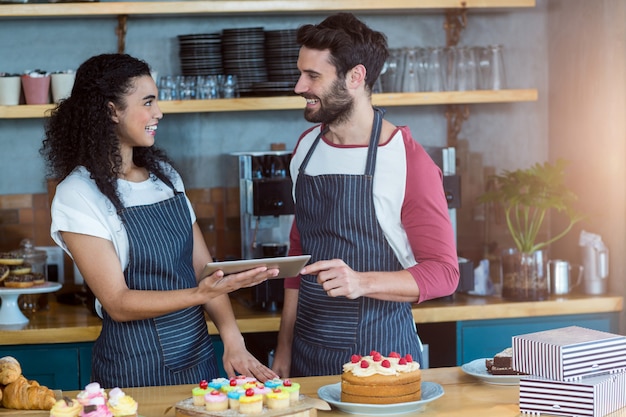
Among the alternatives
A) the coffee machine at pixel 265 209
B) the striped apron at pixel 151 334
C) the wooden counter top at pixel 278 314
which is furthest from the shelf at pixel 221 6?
the striped apron at pixel 151 334

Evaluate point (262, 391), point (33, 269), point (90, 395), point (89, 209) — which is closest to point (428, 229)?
point (262, 391)

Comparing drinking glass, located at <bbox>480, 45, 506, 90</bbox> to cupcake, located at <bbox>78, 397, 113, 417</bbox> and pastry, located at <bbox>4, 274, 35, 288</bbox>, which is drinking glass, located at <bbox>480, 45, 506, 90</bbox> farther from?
cupcake, located at <bbox>78, 397, 113, 417</bbox>

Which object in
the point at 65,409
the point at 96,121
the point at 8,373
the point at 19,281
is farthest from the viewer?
the point at 19,281

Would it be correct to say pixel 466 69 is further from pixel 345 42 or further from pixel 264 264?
pixel 264 264

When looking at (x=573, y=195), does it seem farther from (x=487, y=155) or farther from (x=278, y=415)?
(x=278, y=415)

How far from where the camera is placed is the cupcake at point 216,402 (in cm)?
189

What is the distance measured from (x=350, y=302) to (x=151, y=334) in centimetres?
55

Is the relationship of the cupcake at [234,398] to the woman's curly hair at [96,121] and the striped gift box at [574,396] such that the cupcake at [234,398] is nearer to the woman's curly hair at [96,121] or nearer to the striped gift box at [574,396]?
the striped gift box at [574,396]

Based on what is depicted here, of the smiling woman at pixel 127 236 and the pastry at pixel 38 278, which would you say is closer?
the smiling woman at pixel 127 236

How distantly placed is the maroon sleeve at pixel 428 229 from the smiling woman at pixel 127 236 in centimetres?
50

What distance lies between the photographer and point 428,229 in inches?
98.4

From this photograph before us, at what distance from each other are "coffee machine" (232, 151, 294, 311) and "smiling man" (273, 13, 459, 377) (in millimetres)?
790

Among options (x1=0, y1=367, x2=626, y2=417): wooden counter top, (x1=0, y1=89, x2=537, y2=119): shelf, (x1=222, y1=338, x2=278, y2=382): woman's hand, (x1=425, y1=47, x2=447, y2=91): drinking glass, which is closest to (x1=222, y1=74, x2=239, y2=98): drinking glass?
(x1=0, y1=89, x2=537, y2=119): shelf

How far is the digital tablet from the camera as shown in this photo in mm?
2146
